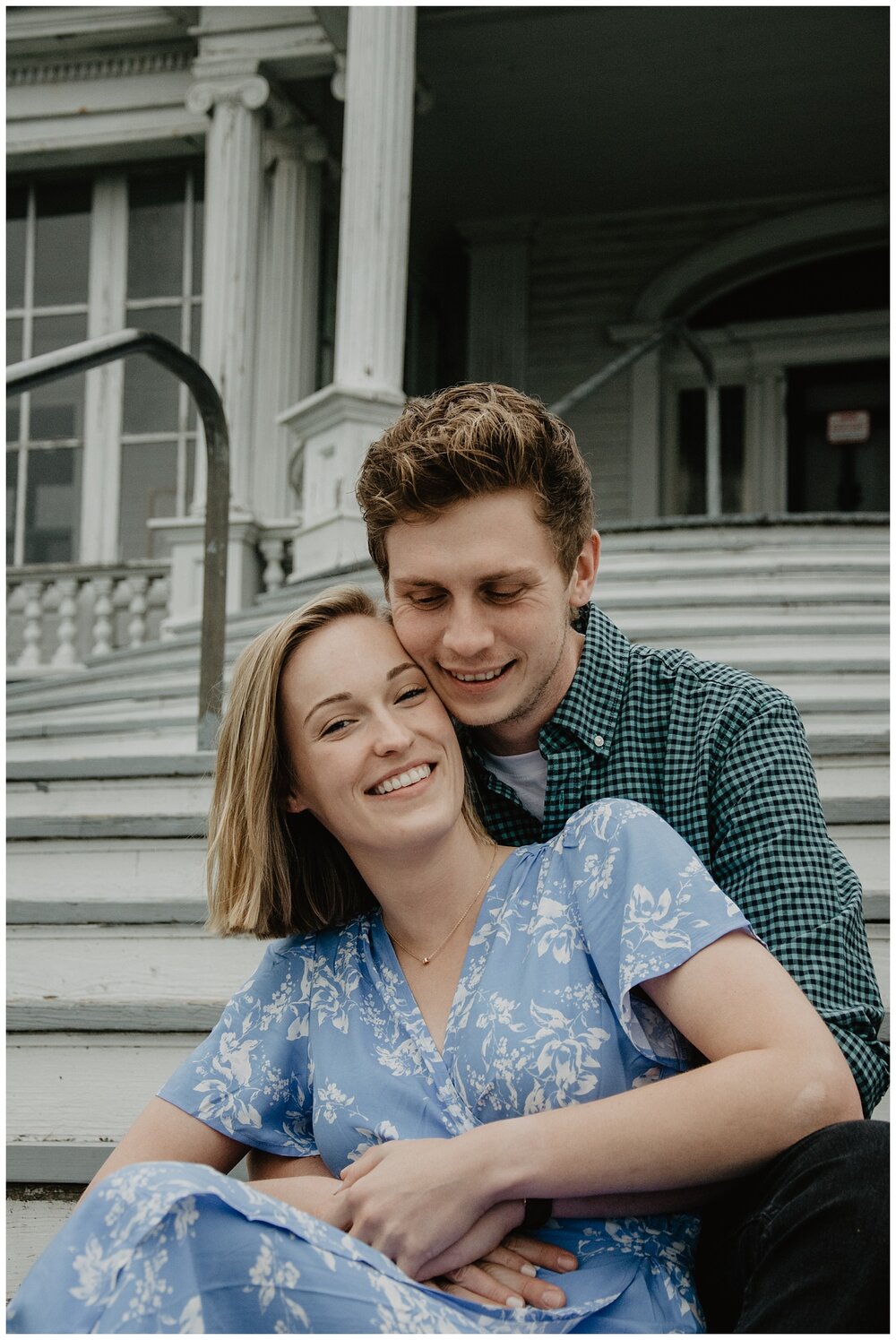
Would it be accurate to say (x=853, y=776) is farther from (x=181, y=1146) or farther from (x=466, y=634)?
(x=181, y=1146)

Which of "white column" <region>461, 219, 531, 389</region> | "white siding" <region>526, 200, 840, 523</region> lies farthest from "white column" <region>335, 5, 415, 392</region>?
"white siding" <region>526, 200, 840, 523</region>

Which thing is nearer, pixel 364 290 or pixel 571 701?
pixel 571 701

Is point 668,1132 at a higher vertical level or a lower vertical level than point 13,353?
lower

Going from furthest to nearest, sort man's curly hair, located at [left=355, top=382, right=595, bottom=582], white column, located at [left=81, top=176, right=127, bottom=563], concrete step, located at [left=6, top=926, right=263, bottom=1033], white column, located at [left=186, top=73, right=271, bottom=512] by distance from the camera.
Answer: white column, located at [left=81, top=176, right=127, bottom=563], white column, located at [left=186, top=73, right=271, bottom=512], concrete step, located at [left=6, top=926, right=263, bottom=1033], man's curly hair, located at [left=355, top=382, right=595, bottom=582]

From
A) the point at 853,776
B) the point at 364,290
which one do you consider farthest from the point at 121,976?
the point at 364,290

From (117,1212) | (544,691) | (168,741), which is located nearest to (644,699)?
(544,691)

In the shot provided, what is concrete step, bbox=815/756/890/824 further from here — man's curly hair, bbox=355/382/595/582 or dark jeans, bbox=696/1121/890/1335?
dark jeans, bbox=696/1121/890/1335

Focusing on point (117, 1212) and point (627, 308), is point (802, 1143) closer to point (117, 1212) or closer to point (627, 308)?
point (117, 1212)

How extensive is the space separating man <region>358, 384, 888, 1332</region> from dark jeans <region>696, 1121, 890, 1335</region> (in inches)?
4.3

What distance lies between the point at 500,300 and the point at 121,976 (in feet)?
23.3

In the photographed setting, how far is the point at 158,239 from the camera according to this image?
7785 mm

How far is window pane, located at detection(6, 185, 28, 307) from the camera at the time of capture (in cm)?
798

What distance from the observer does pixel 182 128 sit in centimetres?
732

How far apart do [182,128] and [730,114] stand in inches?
120
